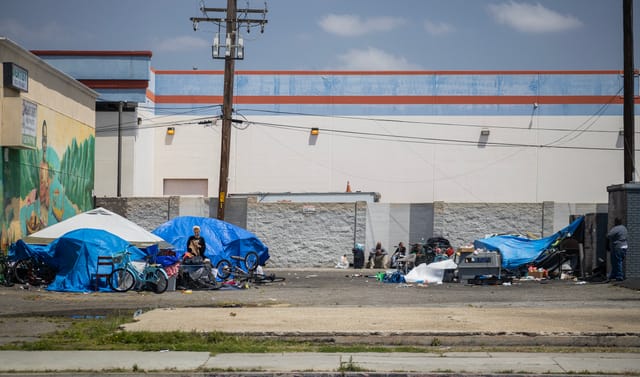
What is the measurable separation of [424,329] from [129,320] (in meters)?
4.85

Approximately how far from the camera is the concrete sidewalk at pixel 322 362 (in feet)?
32.2

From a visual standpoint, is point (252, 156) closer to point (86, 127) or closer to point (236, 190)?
point (236, 190)

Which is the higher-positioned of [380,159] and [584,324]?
[380,159]

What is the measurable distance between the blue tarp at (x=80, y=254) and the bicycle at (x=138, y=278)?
405 millimetres

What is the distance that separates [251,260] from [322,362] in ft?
56.4

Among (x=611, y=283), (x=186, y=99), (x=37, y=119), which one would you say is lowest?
(x=611, y=283)

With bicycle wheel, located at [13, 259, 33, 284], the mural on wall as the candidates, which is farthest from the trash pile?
the mural on wall

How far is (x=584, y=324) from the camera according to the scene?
13.0 meters

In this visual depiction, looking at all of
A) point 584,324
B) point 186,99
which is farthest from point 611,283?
point 186,99

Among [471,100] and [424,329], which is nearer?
[424,329]

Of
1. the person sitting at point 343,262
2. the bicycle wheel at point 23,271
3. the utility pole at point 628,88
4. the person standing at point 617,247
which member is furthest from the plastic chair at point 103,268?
the utility pole at point 628,88

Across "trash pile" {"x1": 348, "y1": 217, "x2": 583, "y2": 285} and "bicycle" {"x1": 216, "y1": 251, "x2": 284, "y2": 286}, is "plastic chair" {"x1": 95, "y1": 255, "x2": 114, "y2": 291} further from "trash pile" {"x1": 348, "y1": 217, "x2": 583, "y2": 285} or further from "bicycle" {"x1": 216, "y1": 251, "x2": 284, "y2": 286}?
"trash pile" {"x1": 348, "y1": 217, "x2": 583, "y2": 285}

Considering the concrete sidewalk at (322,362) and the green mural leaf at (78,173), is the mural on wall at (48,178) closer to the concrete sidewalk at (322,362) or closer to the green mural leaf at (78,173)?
the green mural leaf at (78,173)

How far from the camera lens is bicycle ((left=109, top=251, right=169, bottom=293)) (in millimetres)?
20969
